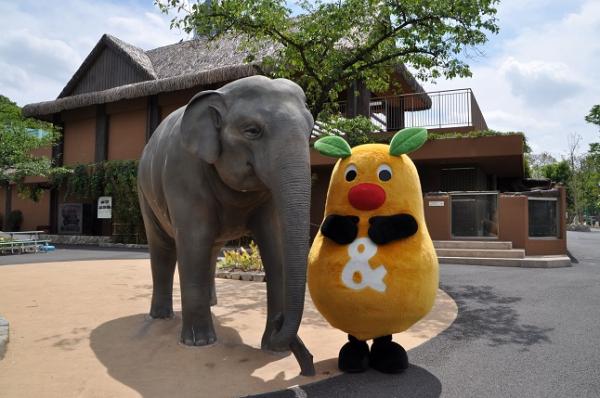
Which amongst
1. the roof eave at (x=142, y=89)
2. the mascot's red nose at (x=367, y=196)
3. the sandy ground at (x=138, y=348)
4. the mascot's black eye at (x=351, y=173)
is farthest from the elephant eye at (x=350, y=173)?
the roof eave at (x=142, y=89)

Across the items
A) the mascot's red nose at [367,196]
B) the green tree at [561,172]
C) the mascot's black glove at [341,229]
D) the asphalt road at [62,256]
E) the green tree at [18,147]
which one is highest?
the green tree at [561,172]

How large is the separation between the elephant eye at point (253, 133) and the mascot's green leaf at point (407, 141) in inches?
41.2

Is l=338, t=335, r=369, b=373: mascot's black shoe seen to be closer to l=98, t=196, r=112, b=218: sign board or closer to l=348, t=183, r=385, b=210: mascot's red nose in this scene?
l=348, t=183, r=385, b=210: mascot's red nose

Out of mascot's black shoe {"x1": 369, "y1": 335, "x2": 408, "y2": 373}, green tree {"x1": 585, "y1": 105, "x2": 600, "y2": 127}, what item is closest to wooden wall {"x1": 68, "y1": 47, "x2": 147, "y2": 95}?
mascot's black shoe {"x1": 369, "y1": 335, "x2": 408, "y2": 373}

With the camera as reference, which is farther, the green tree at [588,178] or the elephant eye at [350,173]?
the green tree at [588,178]

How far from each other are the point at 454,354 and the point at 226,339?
2107mm

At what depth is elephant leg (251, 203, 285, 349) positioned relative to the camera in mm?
3986

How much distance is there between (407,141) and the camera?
3486mm

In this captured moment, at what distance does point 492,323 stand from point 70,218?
21.9 meters

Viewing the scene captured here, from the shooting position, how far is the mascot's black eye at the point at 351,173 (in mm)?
3516

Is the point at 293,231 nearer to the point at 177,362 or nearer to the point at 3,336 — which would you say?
the point at 177,362

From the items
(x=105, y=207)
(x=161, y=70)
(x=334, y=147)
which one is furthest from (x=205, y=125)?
(x=161, y=70)

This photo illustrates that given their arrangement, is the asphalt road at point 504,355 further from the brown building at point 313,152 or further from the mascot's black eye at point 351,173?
the brown building at point 313,152

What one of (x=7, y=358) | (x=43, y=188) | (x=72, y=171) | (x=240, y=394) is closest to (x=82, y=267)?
(x=7, y=358)
